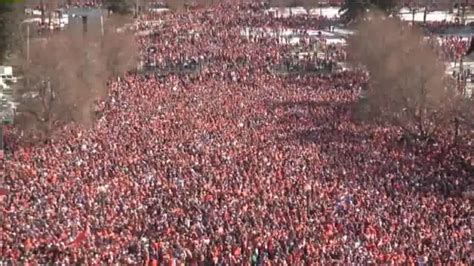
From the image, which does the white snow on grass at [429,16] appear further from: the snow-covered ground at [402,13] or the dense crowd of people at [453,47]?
the dense crowd of people at [453,47]

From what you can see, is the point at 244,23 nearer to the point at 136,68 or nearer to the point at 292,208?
the point at 136,68

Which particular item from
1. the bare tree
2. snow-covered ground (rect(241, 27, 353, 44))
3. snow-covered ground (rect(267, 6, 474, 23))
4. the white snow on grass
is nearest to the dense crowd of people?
snow-covered ground (rect(241, 27, 353, 44))

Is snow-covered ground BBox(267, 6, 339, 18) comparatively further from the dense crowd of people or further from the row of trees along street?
the row of trees along street

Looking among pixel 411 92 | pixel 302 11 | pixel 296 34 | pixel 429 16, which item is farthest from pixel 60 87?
pixel 302 11

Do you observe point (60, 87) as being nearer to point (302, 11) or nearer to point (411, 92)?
point (411, 92)

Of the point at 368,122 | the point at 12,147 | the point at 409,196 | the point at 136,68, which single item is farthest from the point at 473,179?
the point at 136,68

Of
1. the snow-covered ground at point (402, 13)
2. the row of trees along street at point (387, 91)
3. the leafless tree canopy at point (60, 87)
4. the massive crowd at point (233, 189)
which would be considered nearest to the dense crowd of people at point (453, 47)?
the row of trees along street at point (387, 91)
